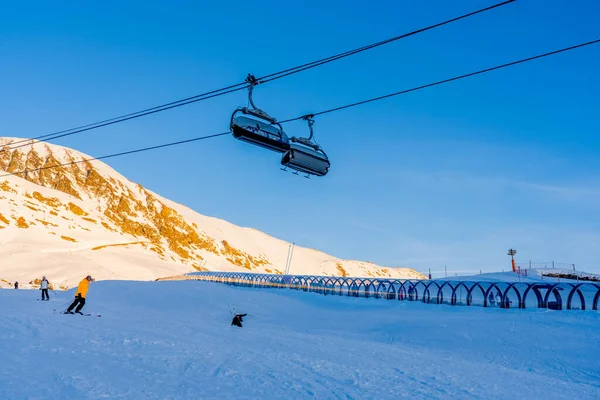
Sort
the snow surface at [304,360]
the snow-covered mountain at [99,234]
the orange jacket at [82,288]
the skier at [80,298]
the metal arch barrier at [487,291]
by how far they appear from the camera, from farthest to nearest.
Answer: the snow-covered mountain at [99,234] → the metal arch barrier at [487,291] → the orange jacket at [82,288] → the skier at [80,298] → the snow surface at [304,360]

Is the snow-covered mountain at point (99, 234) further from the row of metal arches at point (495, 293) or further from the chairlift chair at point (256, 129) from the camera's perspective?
the chairlift chair at point (256, 129)

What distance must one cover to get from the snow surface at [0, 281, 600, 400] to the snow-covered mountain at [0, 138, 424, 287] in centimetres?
4804

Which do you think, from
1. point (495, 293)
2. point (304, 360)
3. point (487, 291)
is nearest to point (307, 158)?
point (304, 360)

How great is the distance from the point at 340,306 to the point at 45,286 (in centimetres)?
1654

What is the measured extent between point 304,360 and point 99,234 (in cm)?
10616

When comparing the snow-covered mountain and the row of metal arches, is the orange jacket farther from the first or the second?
the snow-covered mountain

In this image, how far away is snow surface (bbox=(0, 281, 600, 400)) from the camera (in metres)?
7.14

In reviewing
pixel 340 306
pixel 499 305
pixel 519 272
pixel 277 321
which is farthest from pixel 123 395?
pixel 519 272

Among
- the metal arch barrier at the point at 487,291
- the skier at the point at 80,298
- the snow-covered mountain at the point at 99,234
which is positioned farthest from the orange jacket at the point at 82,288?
the snow-covered mountain at the point at 99,234

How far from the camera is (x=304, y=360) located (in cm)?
998

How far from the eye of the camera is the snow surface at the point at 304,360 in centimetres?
714

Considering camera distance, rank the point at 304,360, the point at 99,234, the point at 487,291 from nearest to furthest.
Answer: the point at 304,360, the point at 487,291, the point at 99,234

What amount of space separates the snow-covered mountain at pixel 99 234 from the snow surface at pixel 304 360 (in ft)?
158

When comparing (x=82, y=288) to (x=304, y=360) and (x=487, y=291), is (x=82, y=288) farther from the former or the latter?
(x=487, y=291)
